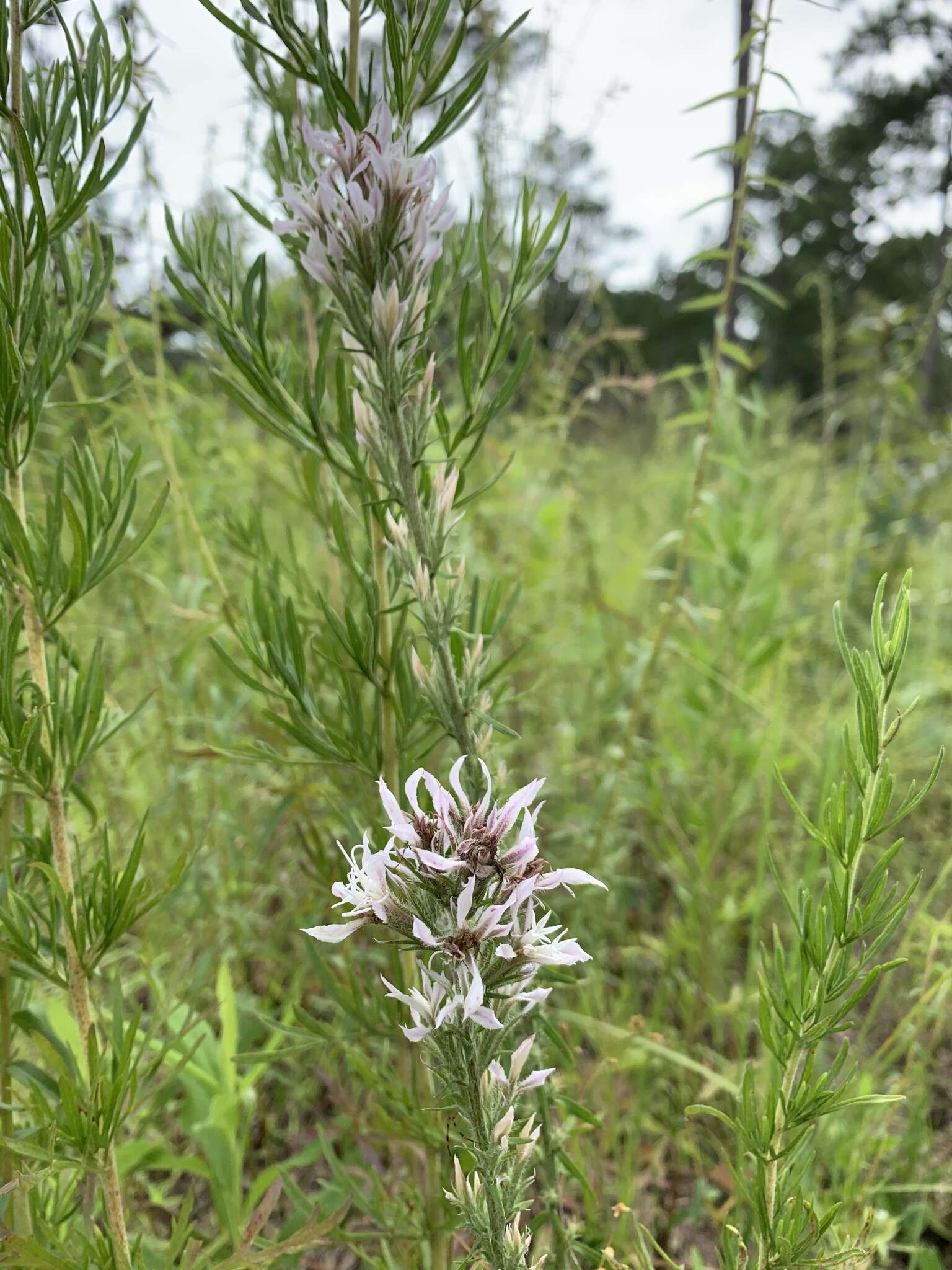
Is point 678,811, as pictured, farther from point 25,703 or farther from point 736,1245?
point 25,703

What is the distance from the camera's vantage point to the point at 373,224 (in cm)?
76

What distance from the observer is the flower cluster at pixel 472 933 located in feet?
2.02

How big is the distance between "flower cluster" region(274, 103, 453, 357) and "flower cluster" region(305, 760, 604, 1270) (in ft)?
1.39

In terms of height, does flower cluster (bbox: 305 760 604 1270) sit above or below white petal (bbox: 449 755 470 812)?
below

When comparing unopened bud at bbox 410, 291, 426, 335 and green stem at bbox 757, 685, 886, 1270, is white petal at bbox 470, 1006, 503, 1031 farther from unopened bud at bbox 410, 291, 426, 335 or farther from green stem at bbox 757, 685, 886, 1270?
unopened bud at bbox 410, 291, 426, 335

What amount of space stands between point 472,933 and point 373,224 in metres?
0.60

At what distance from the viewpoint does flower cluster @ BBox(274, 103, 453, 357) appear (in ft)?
2.45

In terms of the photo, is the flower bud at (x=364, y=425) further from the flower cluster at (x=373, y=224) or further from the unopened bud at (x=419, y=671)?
the unopened bud at (x=419, y=671)

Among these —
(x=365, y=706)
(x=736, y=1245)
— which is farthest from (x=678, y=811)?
(x=736, y=1245)

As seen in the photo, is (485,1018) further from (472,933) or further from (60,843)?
(60,843)

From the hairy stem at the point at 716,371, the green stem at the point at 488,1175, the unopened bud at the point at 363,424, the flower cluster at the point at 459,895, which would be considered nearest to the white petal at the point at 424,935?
the flower cluster at the point at 459,895

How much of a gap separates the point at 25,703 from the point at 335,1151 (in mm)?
1141

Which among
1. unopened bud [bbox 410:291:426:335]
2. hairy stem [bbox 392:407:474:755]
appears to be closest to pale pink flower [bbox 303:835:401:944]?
hairy stem [bbox 392:407:474:755]

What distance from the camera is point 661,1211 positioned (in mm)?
1464
